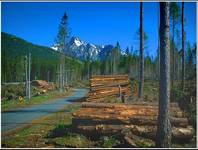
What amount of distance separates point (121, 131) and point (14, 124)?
700cm

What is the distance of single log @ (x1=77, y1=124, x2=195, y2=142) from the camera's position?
11.8 m

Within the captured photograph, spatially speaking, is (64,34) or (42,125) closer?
(42,125)

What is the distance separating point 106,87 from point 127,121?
12.3m

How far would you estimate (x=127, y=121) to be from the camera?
1234cm

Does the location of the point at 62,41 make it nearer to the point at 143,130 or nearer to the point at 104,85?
the point at 104,85

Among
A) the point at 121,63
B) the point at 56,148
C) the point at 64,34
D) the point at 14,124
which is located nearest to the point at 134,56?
the point at 121,63

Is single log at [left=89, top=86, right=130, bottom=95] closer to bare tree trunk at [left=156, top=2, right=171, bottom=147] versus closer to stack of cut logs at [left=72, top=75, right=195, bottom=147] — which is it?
stack of cut logs at [left=72, top=75, right=195, bottom=147]

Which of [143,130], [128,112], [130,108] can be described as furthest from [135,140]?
[130,108]

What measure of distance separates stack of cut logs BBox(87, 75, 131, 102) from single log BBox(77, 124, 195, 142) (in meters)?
10.8

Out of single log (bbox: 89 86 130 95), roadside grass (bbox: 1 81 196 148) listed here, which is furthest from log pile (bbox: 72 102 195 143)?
single log (bbox: 89 86 130 95)

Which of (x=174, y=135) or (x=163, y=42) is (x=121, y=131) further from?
(x=163, y=42)

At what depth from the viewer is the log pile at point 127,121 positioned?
11.9 meters

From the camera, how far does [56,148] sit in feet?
36.1

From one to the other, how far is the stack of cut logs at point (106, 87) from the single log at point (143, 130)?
10751 mm
